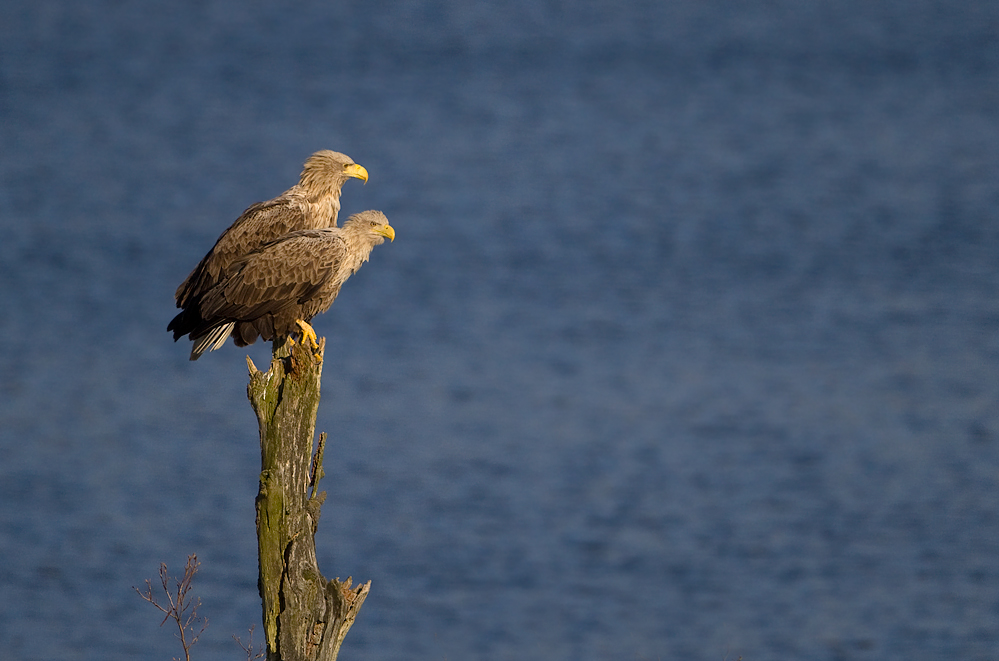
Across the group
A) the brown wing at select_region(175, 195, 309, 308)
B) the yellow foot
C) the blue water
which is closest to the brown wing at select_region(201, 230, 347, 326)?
the yellow foot

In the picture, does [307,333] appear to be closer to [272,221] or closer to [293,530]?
[272,221]

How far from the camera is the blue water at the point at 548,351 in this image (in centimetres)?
1605

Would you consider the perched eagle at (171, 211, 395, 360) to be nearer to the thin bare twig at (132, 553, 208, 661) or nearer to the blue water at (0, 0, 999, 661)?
the thin bare twig at (132, 553, 208, 661)

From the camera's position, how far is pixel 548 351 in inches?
923

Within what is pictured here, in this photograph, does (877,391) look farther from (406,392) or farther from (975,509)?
(406,392)

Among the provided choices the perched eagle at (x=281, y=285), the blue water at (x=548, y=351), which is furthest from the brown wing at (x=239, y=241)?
the blue water at (x=548, y=351)

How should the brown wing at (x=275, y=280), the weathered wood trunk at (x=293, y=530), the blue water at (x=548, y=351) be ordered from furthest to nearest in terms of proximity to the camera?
the blue water at (x=548, y=351), the brown wing at (x=275, y=280), the weathered wood trunk at (x=293, y=530)

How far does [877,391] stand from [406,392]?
8544 millimetres

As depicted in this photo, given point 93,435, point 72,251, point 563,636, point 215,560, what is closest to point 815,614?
point 563,636

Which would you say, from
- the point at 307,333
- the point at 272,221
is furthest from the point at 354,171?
the point at 307,333

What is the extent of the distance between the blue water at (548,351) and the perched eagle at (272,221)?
706 cm

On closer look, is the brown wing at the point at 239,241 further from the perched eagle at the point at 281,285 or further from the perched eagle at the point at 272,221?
the perched eagle at the point at 281,285

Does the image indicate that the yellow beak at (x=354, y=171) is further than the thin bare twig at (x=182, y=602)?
Yes

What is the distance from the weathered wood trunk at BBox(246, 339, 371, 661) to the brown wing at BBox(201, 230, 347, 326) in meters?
1.64
